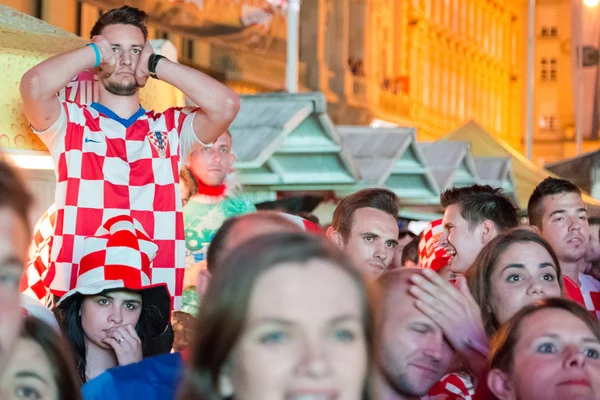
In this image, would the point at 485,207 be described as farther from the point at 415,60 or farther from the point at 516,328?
the point at 415,60

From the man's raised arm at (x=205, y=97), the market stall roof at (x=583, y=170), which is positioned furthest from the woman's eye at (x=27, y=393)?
the market stall roof at (x=583, y=170)

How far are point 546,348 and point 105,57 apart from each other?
82.6 inches

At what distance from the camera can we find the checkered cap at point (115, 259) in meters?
4.32

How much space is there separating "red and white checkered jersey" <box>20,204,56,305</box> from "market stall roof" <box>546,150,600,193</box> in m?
10.0

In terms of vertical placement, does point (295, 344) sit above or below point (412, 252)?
above

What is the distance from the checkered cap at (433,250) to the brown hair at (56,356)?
14.1 feet

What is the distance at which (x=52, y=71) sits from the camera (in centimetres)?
464

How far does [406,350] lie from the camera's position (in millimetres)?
3238

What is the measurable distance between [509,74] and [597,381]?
68468mm

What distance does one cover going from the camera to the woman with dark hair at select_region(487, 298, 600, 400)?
3281mm

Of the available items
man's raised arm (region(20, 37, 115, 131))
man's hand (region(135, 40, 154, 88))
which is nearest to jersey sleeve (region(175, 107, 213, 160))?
man's hand (region(135, 40, 154, 88))

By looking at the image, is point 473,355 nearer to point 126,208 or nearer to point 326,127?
point 126,208

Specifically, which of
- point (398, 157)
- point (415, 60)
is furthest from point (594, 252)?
point (415, 60)

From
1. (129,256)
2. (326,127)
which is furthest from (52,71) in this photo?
(326,127)
